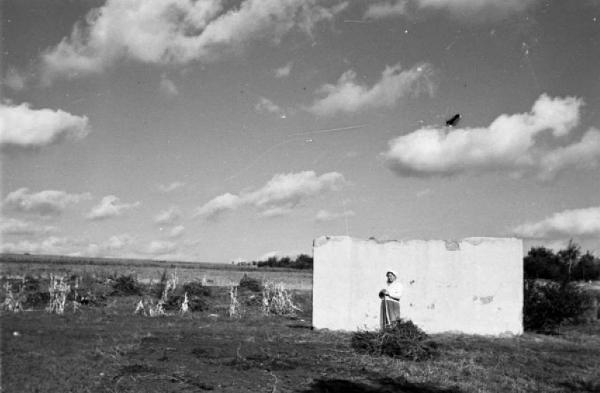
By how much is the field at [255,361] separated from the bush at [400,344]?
0.23 meters

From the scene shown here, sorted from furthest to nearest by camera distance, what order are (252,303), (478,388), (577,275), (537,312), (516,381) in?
(252,303) → (577,275) → (537,312) → (516,381) → (478,388)

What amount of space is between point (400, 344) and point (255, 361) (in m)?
2.68

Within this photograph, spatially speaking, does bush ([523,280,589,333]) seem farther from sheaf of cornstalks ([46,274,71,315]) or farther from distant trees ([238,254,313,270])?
distant trees ([238,254,313,270])

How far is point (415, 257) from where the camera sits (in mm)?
14414

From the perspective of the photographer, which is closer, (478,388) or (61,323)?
(478,388)

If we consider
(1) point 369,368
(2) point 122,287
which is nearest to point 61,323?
(1) point 369,368

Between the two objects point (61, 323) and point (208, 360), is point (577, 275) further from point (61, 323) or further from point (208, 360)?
point (61, 323)

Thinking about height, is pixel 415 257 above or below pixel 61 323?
above

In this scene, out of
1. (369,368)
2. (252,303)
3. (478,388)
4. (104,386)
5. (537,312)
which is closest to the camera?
(104,386)

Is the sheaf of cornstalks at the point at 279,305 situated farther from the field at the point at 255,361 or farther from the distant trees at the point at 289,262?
the distant trees at the point at 289,262

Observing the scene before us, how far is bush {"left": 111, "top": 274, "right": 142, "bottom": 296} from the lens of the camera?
24344mm

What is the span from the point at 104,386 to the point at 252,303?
15.5 meters

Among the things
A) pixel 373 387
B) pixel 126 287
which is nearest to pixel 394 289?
pixel 373 387

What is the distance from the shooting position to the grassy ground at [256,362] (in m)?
7.71
